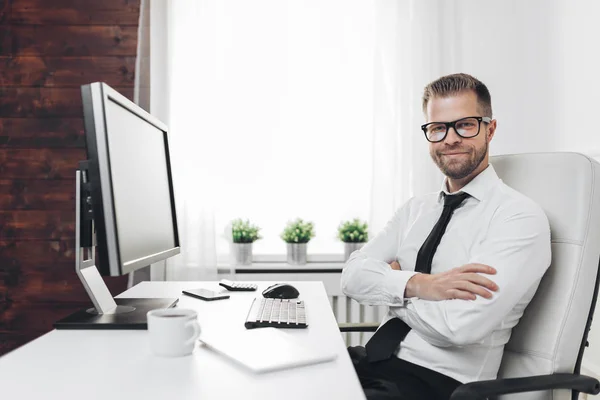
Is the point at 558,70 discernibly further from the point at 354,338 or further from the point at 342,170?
the point at 354,338

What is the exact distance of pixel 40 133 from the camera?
2.57 meters

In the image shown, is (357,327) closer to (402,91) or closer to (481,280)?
(481,280)

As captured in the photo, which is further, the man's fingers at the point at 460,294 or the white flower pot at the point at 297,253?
the white flower pot at the point at 297,253

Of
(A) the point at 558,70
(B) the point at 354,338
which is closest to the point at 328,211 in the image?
(B) the point at 354,338

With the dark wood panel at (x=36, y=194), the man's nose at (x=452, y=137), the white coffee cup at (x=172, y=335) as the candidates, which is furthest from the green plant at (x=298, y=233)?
the white coffee cup at (x=172, y=335)

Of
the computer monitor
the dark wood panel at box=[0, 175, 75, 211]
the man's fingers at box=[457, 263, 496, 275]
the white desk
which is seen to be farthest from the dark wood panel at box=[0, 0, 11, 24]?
the man's fingers at box=[457, 263, 496, 275]

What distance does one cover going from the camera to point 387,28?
249 centimetres

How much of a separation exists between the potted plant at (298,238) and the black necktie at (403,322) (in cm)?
108

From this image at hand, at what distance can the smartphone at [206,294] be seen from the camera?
1484 mm

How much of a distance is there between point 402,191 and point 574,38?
934 millimetres

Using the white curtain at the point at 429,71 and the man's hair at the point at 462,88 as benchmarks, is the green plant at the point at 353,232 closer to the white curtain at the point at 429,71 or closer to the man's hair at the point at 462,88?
the white curtain at the point at 429,71

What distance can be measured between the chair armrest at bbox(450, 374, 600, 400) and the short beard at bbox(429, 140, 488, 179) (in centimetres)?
58

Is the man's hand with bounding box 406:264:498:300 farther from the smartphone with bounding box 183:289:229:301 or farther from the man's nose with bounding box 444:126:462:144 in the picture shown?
the smartphone with bounding box 183:289:229:301

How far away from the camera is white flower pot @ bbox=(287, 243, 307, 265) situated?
2502 mm
